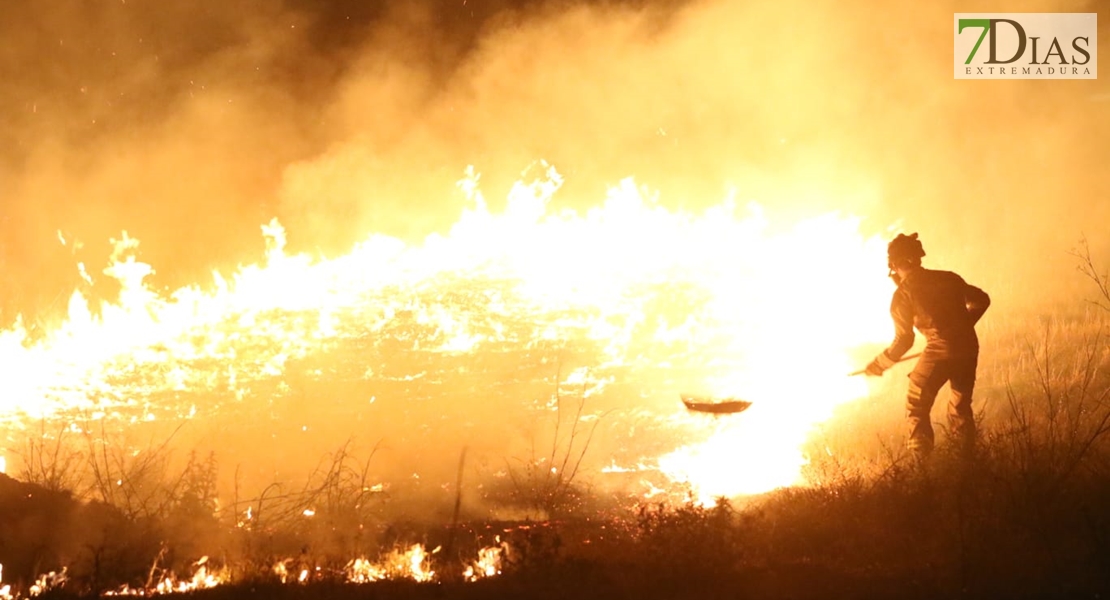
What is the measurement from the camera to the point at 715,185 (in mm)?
10555

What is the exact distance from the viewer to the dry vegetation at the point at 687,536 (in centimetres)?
387

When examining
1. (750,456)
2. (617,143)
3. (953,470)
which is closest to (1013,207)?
(617,143)

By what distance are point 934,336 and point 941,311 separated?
20 cm

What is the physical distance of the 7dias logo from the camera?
984 centimetres

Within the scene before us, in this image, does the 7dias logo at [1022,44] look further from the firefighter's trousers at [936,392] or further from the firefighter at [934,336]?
the firefighter's trousers at [936,392]

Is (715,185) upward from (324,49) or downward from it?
downward

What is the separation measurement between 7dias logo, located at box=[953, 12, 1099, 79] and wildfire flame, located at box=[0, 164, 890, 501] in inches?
114

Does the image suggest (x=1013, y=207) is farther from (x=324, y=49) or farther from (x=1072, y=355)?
(x=324, y=49)

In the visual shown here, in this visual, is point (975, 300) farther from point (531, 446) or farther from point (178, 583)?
point (178, 583)

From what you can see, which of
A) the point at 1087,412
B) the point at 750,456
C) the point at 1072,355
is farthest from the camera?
the point at 1072,355

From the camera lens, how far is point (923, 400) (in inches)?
210

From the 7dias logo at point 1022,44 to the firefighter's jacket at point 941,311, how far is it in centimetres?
630

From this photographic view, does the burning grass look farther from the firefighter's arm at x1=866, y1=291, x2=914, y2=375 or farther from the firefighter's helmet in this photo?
the firefighter's helmet

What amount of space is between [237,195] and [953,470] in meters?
8.97
